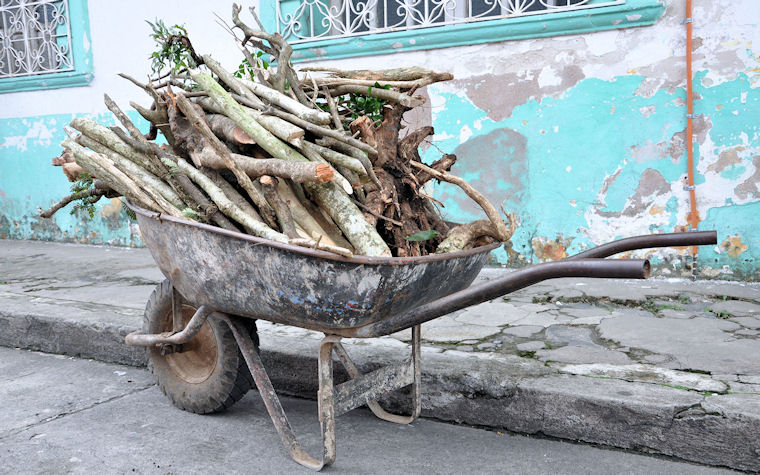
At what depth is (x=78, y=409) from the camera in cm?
296

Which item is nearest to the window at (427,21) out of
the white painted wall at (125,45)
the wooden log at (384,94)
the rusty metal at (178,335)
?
the white painted wall at (125,45)

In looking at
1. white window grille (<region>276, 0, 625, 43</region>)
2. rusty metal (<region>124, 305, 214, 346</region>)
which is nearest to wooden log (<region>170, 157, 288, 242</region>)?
rusty metal (<region>124, 305, 214, 346</region>)

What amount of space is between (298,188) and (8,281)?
4.01 m

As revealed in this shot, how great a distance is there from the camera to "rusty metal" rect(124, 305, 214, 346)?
8.17 feet

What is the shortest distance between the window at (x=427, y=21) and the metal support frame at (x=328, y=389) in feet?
10.4

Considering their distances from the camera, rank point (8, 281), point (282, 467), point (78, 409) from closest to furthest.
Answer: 1. point (282, 467)
2. point (78, 409)
3. point (8, 281)

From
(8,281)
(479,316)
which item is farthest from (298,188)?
(8,281)

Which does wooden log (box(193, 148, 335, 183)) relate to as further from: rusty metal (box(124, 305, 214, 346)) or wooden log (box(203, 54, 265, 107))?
rusty metal (box(124, 305, 214, 346))

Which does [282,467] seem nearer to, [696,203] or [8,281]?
[696,203]

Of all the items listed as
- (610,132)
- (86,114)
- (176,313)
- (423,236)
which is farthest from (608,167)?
(86,114)

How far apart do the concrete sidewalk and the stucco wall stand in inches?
17.8

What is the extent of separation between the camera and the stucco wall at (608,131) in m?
4.45

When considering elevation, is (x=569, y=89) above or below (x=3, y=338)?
above

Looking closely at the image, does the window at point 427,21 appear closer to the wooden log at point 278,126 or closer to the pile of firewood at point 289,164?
the pile of firewood at point 289,164
